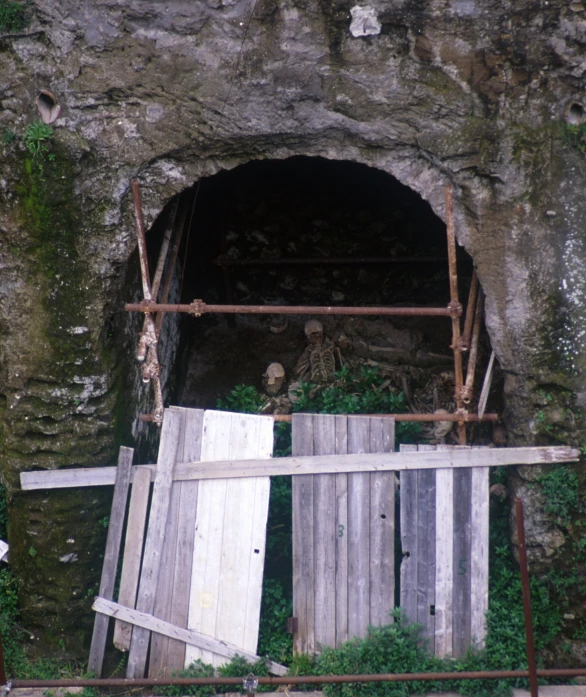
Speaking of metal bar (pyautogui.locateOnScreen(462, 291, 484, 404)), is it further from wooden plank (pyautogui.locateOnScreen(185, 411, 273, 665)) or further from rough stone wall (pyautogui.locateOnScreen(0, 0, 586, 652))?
wooden plank (pyautogui.locateOnScreen(185, 411, 273, 665))

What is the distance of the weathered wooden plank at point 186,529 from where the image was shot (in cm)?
450

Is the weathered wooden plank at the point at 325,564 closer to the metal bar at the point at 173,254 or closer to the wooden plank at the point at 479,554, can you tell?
the wooden plank at the point at 479,554

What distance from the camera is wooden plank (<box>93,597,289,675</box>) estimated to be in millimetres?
4449

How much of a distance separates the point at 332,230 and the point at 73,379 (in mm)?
3185

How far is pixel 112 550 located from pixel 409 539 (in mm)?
1937

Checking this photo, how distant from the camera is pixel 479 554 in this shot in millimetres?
4457

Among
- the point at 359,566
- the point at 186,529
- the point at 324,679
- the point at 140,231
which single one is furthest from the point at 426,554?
the point at 140,231

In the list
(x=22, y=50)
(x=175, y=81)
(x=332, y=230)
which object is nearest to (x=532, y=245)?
(x=175, y=81)

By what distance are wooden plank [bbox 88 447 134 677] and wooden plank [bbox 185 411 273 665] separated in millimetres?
530

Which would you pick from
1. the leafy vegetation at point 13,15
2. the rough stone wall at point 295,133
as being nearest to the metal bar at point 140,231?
the rough stone wall at point 295,133

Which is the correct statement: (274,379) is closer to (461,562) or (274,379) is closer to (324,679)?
(461,562)

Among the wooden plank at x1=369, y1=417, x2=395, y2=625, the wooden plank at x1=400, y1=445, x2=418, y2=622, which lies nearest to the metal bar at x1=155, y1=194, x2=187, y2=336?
the wooden plank at x1=369, y1=417, x2=395, y2=625

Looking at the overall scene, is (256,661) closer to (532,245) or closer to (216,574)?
(216,574)

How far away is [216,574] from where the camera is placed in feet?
14.8
